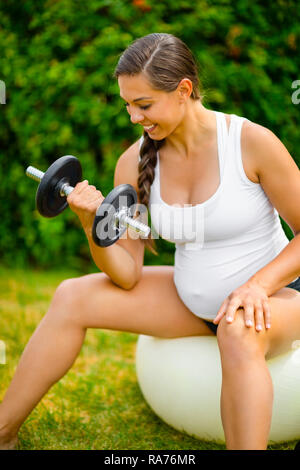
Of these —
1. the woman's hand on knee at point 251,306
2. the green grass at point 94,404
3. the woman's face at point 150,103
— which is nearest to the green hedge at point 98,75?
the green grass at point 94,404

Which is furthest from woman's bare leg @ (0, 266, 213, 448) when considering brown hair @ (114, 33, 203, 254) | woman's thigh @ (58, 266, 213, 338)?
brown hair @ (114, 33, 203, 254)

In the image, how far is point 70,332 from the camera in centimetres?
175

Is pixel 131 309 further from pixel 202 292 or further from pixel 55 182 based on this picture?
pixel 55 182

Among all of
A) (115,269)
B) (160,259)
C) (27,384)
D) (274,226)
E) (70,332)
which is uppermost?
(274,226)

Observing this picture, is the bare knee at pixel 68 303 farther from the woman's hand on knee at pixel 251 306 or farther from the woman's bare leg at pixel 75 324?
the woman's hand on knee at pixel 251 306

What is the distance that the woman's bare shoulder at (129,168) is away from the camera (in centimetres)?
179

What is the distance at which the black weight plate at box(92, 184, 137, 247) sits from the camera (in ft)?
4.71

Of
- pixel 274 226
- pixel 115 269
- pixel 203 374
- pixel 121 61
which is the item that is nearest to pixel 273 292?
pixel 274 226

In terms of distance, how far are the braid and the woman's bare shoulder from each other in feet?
0.10

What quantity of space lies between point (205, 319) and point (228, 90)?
1.81 m

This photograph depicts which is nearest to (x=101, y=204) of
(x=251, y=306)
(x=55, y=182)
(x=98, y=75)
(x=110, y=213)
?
(x=110, y=213)

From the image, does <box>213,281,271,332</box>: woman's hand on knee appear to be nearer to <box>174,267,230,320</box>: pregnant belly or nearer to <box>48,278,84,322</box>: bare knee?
<box>174,267,230,320</box>: pregnant belly

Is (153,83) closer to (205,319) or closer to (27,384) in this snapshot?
(205,319)
